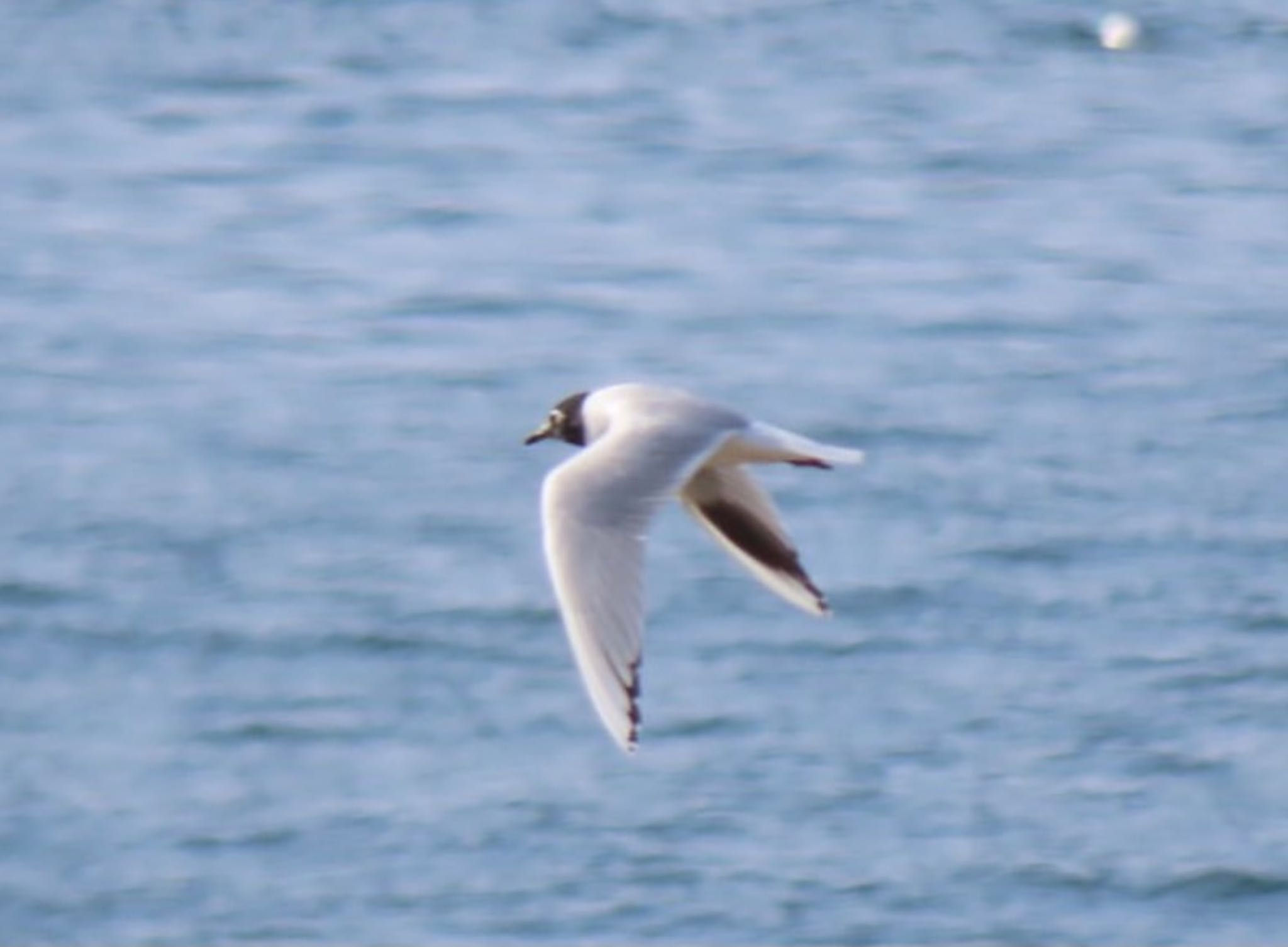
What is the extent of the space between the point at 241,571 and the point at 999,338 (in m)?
2.25

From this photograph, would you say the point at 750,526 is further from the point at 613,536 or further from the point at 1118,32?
the point at 1118,32

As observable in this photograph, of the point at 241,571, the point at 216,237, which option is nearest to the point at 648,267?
the point at 216,237

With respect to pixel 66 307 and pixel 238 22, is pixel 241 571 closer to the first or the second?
pixel 66 307

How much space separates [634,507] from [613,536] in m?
0.06

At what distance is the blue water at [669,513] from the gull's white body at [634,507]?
1.44 metres

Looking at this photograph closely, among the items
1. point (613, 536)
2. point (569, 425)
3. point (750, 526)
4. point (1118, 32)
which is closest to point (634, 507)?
point (613, 536)

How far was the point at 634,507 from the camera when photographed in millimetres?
3795

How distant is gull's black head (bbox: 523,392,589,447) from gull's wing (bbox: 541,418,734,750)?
42cm

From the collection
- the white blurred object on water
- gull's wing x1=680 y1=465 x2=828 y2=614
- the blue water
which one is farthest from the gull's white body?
the white blurred object on water

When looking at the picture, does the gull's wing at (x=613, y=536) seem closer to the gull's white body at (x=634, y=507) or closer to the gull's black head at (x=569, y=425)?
the gull's white body at (x=634, y=507)

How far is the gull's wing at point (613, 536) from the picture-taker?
3609 millimetres

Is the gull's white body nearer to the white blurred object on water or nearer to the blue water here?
the blue water

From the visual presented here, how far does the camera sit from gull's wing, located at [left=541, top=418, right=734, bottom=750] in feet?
11.8

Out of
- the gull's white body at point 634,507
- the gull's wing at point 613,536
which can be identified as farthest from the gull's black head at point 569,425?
the gull's wing at point 613,536
